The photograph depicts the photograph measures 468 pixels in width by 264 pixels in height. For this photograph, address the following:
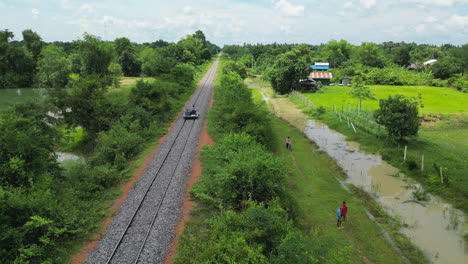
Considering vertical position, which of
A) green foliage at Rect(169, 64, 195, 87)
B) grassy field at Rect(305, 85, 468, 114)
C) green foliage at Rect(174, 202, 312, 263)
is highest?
green foliage at Rect(169, 64, 195, 87)

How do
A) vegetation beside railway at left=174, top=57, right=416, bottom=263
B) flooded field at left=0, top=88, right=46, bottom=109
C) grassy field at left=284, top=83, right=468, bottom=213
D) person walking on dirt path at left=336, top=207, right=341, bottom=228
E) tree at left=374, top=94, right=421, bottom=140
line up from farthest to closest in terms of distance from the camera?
flooded field at left=0, top=88, right=46, bottom=109 < tree at left=374, top=94, right=421, bottom=140 < grassy field at left=284, top=83, right=468, bottom=213 < person walking on dirt path at left=336, top=207, right=341, bottom=228 < vegetation beside railway at left=174, top=57, right=416, bottom=263

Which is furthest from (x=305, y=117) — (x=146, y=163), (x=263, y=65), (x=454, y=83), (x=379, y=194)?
(x=263, y=65)

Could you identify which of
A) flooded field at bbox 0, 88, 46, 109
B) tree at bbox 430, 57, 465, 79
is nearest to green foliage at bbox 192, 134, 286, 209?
flooded field at bbox 0, 88, 46, 109

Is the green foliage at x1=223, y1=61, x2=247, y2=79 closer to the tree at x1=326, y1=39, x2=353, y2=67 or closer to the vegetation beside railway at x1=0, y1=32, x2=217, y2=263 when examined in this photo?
the vegetation beside railway at x1=0, y1=32, x2=217, y2=263

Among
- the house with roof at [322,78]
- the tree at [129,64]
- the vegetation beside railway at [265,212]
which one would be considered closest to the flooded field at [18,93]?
the tree at [129,64]

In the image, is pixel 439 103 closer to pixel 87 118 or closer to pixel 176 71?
→ pixel 176 71

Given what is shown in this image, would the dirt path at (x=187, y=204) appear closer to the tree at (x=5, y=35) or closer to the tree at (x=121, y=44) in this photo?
the tree at (x=5, y=35)
